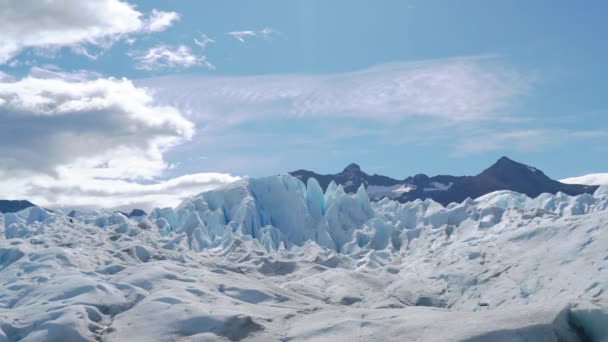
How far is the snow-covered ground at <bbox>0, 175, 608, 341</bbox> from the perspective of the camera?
21078mm

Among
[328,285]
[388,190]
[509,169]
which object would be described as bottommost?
[328,285]

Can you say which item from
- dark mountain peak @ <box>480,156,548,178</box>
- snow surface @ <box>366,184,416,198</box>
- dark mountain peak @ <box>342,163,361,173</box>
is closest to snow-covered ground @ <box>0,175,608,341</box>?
snow surface @ <box>366,184,416,198</box>

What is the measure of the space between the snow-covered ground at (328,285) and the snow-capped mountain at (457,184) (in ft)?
323

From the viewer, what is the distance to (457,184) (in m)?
161

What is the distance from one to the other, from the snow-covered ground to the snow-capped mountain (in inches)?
3878

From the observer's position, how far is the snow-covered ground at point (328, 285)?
69.2 ft

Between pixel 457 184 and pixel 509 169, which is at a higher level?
pixel 509 169

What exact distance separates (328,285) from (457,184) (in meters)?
130

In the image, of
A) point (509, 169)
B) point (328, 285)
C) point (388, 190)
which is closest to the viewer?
point (328, 285)

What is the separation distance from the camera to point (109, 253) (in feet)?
139

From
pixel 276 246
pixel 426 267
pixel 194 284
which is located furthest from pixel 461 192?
pixel 194 284

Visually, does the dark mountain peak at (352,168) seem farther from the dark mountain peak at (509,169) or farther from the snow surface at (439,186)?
the dark mountain peak at (509,169)

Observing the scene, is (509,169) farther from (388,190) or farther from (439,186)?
(388,190)

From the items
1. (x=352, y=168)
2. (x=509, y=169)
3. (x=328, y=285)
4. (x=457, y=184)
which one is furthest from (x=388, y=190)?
(x=328, y=285)
